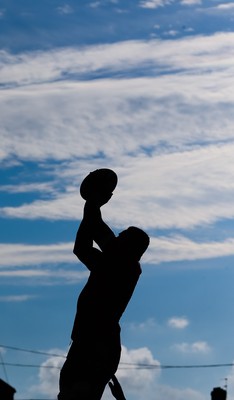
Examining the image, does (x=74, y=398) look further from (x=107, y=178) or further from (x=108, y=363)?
(x=107, y=178)

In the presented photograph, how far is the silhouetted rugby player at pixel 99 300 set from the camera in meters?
10.0

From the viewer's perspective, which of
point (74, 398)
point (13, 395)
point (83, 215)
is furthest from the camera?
point (13, 395)

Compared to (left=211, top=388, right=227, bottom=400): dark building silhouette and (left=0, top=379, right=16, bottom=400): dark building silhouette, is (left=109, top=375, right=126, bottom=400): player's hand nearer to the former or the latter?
(left=211, top=388, right=227, bottom=400): dark building silhouette

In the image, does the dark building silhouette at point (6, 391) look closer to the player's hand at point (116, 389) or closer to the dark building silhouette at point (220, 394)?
the dark building silhouette at point (220, 394)

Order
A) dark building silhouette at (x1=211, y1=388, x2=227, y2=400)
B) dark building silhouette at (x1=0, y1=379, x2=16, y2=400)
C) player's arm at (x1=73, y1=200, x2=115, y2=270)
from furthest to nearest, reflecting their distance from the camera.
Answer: dark building silhouette at (x1=0, y1=379, x2=16, y2=400) → dark building silhouette at (x1=211, y1=388, x2=227, y2=400) → player's arm at (x1=73, y1=200, x2=115, y2=270)

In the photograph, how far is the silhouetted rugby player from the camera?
1001 centimetres

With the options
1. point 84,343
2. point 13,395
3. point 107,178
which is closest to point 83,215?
point 107,178

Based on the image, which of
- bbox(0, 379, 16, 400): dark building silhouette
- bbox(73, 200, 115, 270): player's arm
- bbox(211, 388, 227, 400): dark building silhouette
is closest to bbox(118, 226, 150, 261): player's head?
bbox(73, 200, 115, 270): player's arm

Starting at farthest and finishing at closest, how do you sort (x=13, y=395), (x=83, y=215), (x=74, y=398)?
(x=13, y=395), (x=83, y=215), (x=74, y=398)

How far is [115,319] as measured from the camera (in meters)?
10.2

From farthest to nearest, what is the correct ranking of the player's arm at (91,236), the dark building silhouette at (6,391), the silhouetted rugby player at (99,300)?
the dark building silhouette at (6,391) < the player's arm at (91,236) < the silhouetted rugby player at (99,300)

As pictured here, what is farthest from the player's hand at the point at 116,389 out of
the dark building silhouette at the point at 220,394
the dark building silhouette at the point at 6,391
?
the dark building silhouette at the point at 6,391

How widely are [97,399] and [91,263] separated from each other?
1.18 metres

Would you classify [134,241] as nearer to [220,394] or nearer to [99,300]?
[99,300]
